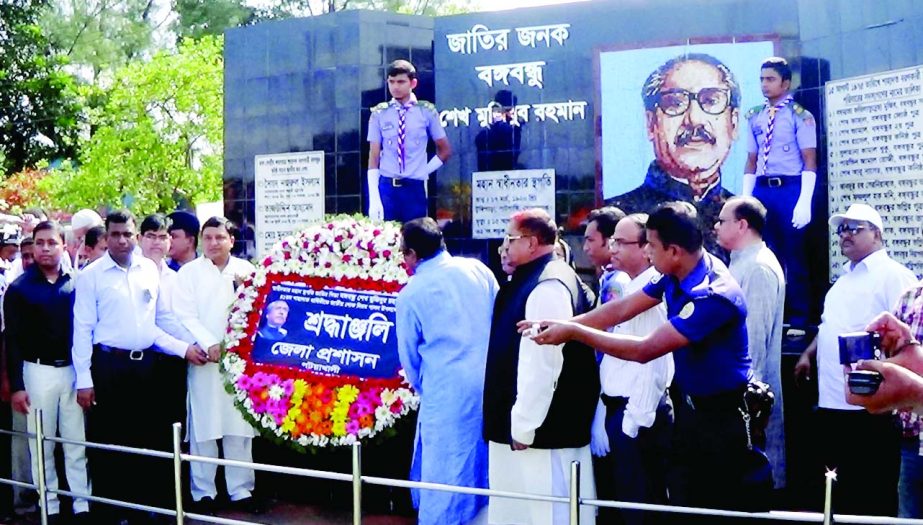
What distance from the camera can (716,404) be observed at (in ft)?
12.6

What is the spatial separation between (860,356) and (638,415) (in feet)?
5.11

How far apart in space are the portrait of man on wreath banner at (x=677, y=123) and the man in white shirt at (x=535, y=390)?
314 centimetres

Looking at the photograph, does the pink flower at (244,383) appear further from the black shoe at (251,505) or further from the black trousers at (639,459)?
the black trousers at (639,459)

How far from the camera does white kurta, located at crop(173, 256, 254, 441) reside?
→ 20.8 feet

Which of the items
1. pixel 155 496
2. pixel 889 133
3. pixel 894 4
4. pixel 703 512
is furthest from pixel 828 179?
pixel 155 496

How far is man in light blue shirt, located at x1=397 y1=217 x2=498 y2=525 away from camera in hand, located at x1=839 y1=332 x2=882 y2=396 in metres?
2.28

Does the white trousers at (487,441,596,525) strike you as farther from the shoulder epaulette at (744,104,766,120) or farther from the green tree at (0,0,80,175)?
the green tree at (0,0,80,175)

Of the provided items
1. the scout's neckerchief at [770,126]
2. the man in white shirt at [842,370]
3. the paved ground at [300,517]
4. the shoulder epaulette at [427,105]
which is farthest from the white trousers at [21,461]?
the scout's neckerchief at [770,126]

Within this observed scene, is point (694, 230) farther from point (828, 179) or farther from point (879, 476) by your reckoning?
point (828, 179)

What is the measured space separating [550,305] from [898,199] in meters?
3.18

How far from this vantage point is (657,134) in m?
7.71

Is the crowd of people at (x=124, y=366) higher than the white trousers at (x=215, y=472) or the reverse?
higher

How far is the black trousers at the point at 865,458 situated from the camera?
5.47 meters

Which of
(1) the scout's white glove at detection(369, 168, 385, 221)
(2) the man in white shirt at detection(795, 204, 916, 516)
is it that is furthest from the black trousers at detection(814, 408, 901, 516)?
(1) the scout's white glove at detection(369, 168, 385, 221)
